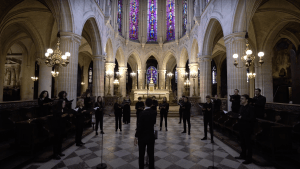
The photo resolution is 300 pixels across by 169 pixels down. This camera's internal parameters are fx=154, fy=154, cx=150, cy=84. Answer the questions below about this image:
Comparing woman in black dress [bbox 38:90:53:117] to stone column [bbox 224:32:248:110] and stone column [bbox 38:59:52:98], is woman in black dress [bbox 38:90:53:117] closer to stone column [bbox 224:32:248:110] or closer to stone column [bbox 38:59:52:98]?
stone column [bbox 224:32:248:110]

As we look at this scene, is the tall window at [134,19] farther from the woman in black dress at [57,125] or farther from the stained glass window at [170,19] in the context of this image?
the woman in black dress at [57,125]

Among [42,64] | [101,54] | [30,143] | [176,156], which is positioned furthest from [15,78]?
[176,156]

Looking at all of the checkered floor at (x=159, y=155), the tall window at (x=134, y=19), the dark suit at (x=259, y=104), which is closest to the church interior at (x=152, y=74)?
the checkered floor at (x=159, y=155)

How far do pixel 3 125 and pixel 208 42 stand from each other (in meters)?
13.1

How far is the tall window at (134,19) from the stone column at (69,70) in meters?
13.4

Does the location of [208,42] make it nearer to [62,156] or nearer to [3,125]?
[62,156]

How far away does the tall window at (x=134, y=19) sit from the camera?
21.1 meters

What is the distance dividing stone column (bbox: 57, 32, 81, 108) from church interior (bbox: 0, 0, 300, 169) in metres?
0.05

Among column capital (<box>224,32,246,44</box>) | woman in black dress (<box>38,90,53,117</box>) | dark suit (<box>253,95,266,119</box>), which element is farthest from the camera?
column capital (<box>224,32,246,44</box>)

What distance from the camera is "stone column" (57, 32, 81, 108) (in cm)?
813

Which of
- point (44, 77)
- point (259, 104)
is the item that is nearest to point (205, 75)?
point (259, 104)

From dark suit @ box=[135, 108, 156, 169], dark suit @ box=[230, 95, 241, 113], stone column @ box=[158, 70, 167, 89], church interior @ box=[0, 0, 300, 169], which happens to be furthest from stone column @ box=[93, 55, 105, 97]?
dark suit @ box=[135, 108, 156, 169]

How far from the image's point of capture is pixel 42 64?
13.3 m

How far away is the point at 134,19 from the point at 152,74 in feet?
28.8
